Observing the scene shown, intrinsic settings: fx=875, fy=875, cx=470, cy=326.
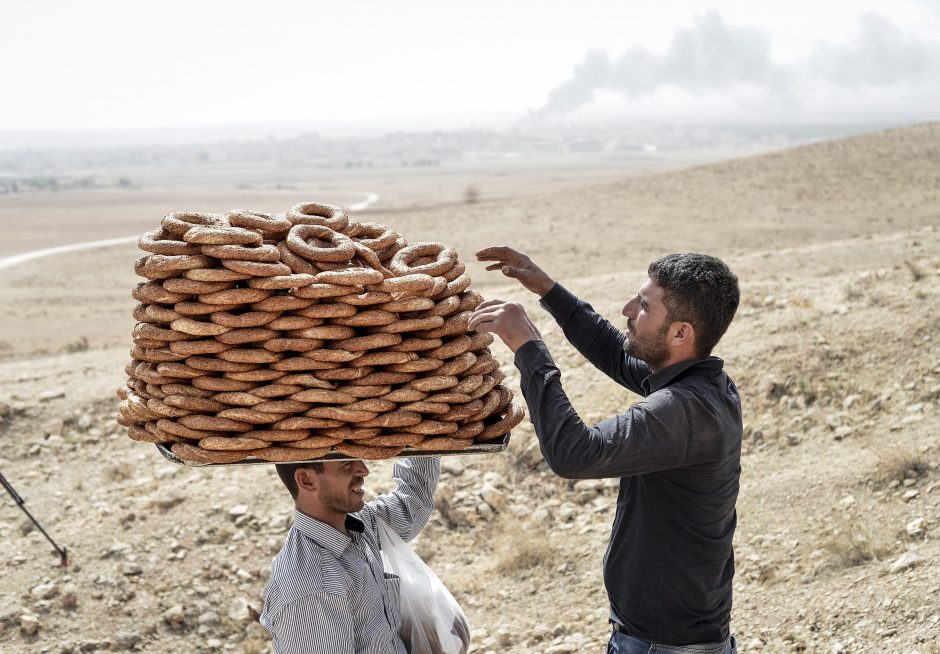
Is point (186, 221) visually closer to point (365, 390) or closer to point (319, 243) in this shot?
point (319, 243)

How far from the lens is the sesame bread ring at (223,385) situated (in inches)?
104

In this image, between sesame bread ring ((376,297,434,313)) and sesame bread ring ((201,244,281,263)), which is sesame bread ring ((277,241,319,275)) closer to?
sesame bread ring ((201,244,281,263))

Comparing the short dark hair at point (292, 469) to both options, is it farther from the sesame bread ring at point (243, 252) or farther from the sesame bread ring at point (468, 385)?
the sesame bread ring at point (243, 252)

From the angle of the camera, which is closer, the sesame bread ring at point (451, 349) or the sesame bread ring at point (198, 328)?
the sesame bread ring at point (198, 328)

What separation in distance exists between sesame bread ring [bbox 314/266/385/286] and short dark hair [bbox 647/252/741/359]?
919 millimetres

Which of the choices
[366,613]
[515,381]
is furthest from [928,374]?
[366,613]

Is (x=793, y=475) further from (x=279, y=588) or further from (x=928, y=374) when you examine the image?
(x=279, y=588)

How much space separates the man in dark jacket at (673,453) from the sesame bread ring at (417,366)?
20 cm

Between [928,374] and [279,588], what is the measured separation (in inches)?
250

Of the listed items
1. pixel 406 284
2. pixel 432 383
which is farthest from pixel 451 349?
pixel 406 284

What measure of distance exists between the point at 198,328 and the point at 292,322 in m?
0.28

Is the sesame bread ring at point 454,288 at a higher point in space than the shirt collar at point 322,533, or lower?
higher

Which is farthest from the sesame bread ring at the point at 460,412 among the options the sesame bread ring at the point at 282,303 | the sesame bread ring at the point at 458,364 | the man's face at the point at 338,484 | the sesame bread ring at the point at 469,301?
the sesame bread ring at the point at 282,303

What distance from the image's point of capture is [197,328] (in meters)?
2.64
